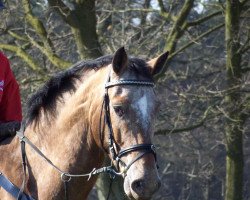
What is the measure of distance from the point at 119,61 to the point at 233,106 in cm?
776

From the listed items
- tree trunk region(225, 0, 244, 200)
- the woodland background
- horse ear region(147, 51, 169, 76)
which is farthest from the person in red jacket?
tree trunk region(225, 0, 244, 200)

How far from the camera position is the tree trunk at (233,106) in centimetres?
1176

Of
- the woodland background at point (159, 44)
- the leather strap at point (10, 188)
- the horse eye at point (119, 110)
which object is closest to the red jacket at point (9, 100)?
the leather strap at point (10, 188)

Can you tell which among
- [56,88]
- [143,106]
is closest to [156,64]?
[143,106]

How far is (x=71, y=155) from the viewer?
14.4 feet

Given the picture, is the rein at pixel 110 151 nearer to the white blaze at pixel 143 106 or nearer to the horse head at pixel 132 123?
the horse head at pixel 132 123

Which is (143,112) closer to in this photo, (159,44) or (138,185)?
(138,185)

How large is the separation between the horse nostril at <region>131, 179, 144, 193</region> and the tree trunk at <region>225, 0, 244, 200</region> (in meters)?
7.77

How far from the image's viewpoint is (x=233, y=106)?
38.4 ft

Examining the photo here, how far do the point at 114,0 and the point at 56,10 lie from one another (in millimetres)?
→ 2568

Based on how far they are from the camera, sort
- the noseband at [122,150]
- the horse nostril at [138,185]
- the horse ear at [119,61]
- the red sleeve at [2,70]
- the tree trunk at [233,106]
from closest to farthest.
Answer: the horse nostril at [138,185] < the noseband at [122,150] < the horse ear at [119,61] < the red sleeve at [2,70] < the tree trunk at [233,106]

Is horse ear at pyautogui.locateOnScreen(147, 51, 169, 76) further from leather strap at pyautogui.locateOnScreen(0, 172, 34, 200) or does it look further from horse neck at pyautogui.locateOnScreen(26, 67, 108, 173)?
leather strap at pyautogui.locateOnScreen(0, 172, 34, 200)

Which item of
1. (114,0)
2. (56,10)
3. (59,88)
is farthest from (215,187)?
(59,88)

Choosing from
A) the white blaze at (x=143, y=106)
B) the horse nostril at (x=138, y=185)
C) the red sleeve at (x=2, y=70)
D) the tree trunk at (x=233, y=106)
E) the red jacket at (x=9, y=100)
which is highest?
the red sleeve at (x=2, y=70)
